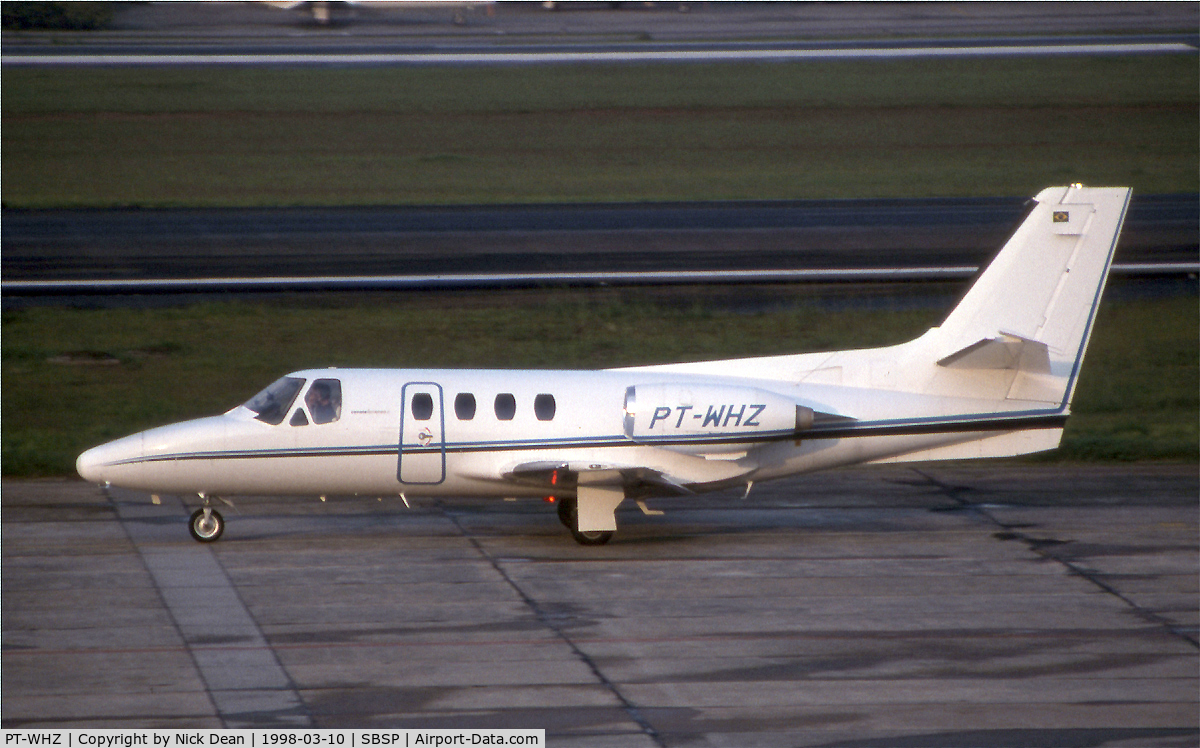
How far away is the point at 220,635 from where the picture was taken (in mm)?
14109

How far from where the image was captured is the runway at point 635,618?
1230cm

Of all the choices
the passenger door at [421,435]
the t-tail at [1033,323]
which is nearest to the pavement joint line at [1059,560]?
the t-tail at [1033,323]

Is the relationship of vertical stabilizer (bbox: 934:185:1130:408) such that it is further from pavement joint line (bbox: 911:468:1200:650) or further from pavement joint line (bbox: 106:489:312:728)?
pavement joint line (bbox: 106:489:312:728)

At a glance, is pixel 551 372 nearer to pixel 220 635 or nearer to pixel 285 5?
pixel 220 635

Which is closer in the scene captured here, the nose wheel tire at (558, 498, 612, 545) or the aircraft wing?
the aircraft wing

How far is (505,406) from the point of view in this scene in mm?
17266

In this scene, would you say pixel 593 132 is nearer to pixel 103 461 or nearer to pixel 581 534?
pixel 581 534

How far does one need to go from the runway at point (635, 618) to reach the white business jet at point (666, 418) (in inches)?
37.6

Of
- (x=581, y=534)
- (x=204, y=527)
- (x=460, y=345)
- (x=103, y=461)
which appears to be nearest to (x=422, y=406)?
(x=581, y=534)

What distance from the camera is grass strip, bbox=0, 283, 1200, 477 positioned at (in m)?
24.8

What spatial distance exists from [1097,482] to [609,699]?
12.3m

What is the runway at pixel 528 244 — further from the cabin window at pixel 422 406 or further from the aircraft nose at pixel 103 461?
the aircraft nose at pixel 103 461

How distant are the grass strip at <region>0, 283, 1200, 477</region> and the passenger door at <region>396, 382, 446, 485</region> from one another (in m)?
8.27

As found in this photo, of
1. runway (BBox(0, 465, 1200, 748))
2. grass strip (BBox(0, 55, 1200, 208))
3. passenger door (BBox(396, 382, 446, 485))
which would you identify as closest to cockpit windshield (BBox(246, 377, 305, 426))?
passenger door (BBox(396, 382, 446, 485))
